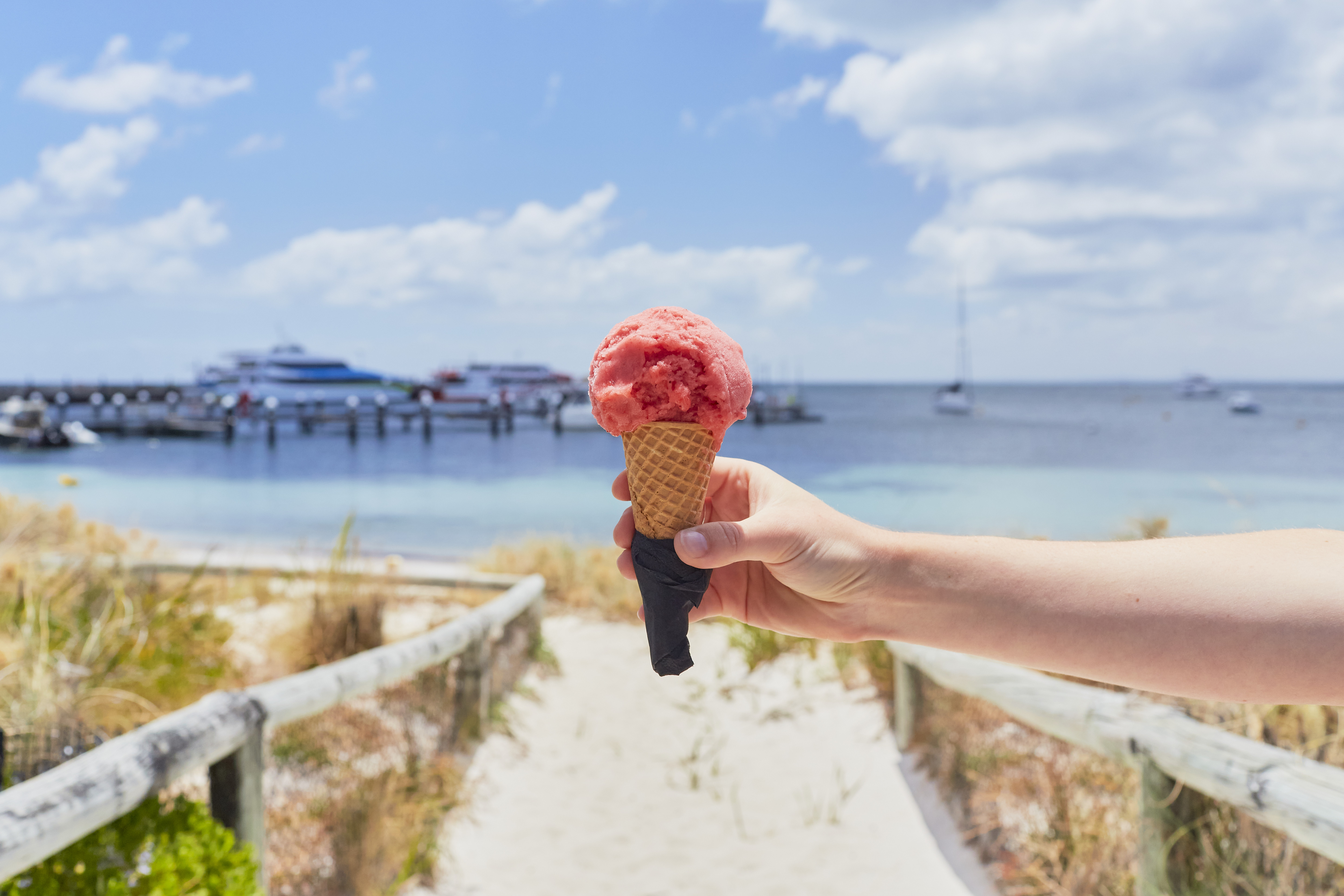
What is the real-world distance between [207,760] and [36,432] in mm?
43924

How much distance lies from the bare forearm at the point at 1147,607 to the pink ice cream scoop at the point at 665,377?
0.43 metres

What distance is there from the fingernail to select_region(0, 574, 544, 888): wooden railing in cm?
226

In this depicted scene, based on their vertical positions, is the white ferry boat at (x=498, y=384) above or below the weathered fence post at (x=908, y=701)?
above

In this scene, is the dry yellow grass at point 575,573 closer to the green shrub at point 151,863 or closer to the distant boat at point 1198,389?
the green shrub at point 151,863

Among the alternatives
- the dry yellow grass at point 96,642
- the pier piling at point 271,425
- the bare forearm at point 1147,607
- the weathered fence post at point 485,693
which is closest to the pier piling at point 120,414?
the pier piling at point 271,425

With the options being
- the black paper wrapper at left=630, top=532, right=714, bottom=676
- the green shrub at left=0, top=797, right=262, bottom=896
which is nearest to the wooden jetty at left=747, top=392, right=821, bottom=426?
the green shrub at left=0, top=797, right=262, bottom=896

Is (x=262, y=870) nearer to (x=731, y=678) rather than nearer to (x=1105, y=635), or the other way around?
(x=1105, y=635)

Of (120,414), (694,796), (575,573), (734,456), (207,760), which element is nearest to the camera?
(207,760)

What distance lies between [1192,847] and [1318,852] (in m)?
0.70

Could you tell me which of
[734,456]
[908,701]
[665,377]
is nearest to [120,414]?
[734,456]

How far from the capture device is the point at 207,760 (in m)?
3.01

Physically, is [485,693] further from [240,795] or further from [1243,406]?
[1243,406]

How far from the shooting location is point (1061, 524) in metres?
22.5

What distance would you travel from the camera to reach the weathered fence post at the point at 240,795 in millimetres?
3248
